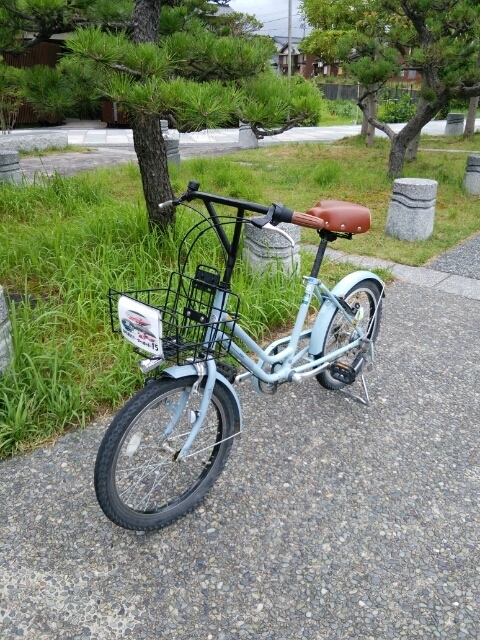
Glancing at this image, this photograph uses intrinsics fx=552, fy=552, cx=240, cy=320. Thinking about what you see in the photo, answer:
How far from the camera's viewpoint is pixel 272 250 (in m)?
4.12

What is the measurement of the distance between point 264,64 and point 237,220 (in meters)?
1.97

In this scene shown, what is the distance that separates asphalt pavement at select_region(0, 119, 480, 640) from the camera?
1.78 metres

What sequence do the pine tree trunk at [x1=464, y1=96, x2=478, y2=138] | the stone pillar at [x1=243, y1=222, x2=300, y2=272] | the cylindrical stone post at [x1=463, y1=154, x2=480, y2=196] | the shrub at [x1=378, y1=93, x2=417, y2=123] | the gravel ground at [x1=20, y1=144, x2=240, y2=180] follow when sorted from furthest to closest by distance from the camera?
the shrub at [x1=378, y1=93, x2=417, y2=123], the pine tree trunk at [x1=464, y1=96, x2=478, y2=138], the gravel ground at [x1=20, y1=144, x2=240, y2=180], the cylindrical stone post at [x1=463, y1=154, x2=480, y2=196], the stone pillar at [x1=243, y1=222, x2=300, y2=272]

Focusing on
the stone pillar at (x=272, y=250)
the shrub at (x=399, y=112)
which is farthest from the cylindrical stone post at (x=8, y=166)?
the shrub at (x=399, y=112)

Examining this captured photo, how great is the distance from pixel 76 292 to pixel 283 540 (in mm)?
2241

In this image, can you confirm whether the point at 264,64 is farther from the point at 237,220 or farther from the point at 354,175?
the point at 354,175

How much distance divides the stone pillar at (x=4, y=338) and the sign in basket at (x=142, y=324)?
109cm

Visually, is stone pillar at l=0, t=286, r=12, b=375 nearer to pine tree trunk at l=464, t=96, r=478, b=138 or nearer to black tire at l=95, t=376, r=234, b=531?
black tire at l=95, t=376, r=234, b=531

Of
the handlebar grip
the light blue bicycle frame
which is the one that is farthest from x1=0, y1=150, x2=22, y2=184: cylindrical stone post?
the handlebar grip

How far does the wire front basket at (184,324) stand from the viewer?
5.82ft

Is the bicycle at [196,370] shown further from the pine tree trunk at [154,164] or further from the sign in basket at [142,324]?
the pine tree trunk at [154,164]

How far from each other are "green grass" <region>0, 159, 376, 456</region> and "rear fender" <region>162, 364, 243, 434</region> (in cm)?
91

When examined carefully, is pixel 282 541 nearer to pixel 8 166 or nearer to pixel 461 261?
pixel 461 261

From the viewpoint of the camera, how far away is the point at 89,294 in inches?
142
